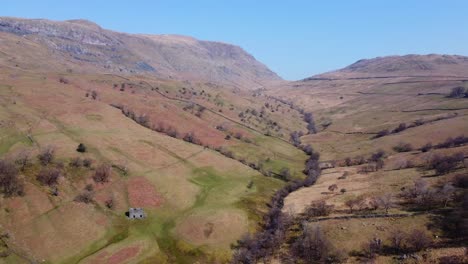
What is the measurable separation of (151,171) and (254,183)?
39.8m

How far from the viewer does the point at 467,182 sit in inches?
4628

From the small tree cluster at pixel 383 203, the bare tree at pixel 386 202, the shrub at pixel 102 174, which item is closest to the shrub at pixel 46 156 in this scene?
the shrub at pixel 102 174

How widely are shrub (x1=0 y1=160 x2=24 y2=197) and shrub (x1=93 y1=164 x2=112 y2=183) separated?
22.1 meters

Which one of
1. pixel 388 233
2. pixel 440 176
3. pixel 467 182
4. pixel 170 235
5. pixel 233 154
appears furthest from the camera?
pixel 233 154

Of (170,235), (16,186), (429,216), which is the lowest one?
(170,235)

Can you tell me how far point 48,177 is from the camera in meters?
119

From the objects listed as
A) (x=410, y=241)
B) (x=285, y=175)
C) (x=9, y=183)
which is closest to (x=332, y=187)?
(x=285, y=175)

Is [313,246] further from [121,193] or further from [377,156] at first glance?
[377,156]

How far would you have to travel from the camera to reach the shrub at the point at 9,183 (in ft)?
362

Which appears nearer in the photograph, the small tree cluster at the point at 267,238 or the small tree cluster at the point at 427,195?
the small tree cluster at the point at 267,238

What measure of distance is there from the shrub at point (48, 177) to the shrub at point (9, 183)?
638 cm

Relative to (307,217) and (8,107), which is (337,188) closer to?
(307,217)

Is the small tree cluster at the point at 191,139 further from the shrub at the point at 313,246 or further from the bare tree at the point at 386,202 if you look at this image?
the bare tree at the point at 386,202

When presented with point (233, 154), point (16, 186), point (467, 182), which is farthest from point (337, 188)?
point (16, 186)
